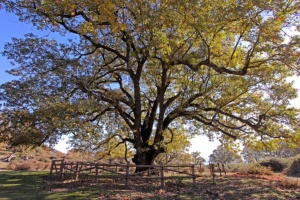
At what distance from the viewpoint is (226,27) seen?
477 inches

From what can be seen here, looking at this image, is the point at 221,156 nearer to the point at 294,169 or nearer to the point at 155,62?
the point at 294,169

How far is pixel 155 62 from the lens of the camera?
15.1 m

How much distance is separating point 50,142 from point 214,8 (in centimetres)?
1066

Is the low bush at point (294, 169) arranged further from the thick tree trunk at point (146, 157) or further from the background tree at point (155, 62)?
the thick tree trunk at point (146, 157)

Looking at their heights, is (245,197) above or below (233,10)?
below


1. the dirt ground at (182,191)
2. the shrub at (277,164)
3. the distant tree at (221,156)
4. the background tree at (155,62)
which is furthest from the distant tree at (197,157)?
the distant tree at (221,156)

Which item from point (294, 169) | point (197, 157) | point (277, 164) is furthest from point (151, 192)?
point (197, 157)

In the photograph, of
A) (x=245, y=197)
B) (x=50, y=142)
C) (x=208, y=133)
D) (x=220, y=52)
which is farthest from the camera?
(x=208, y=133)

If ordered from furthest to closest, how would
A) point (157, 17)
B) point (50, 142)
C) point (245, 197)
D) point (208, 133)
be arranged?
point (208, 133) → point (50, 142) → point (157, 17) → point (245, 197)

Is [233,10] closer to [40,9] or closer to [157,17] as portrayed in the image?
[157,17]

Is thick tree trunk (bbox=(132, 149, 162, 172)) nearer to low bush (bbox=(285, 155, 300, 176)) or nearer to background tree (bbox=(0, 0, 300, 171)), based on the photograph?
background tree (bbox=(0, 0, 300, 171))

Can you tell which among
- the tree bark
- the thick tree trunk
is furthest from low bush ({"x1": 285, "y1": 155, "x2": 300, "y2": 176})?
the thick tree trunk

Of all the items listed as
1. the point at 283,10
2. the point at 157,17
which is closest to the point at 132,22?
the point at 157,17

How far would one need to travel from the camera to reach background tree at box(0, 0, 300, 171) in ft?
36.6
